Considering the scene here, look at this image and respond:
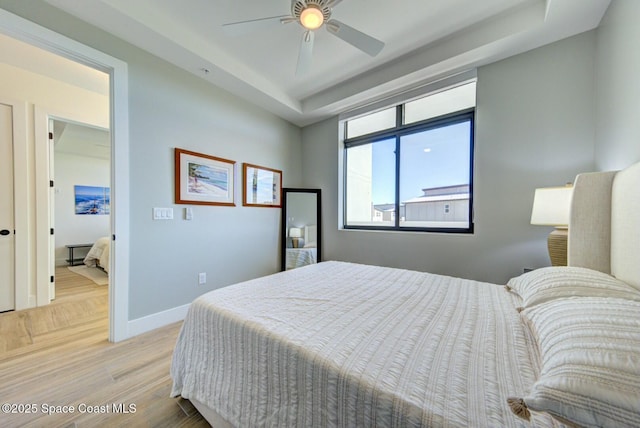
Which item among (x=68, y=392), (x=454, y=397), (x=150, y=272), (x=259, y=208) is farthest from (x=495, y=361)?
(x=259, y=208)

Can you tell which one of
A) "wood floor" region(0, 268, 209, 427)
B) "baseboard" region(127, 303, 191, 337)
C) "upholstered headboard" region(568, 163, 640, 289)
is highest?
"upholstered headboard" region(568, 163, 640, 289)

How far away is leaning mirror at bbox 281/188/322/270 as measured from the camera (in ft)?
12.2

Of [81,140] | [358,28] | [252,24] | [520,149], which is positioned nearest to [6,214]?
A: [81,140]

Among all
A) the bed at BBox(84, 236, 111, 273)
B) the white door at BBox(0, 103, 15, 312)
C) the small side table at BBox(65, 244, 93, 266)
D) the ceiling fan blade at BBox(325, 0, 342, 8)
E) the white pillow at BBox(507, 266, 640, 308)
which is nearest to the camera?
the white pillow at BBox(507, 266, 640, 308)

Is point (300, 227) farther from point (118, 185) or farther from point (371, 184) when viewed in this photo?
point (118, 185)

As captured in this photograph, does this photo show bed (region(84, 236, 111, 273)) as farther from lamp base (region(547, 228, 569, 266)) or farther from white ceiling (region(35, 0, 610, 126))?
lamp base (region(547, 228, 569, 266))

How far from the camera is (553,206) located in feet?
5.62

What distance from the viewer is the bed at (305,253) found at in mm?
3717

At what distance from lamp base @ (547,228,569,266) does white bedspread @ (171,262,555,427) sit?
70cm

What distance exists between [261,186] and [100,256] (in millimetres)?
3871

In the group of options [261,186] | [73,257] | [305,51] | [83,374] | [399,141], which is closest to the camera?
[83,374]

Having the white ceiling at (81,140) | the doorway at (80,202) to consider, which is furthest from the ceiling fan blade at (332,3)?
the doorway at (80,202)

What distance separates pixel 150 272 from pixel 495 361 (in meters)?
2.72

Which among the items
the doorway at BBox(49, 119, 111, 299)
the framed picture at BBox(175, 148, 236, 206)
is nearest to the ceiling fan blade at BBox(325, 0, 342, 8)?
the framed picture at BBox(175, 148, 236, 206)
